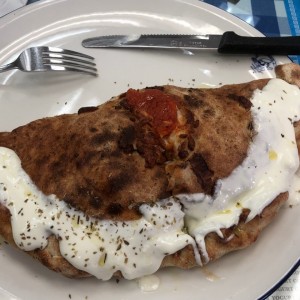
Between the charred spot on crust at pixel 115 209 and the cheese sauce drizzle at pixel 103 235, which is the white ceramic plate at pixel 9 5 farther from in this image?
the charred spot on crust at pixel 115 209

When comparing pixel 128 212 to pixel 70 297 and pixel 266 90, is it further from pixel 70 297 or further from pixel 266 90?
pixel 266 90

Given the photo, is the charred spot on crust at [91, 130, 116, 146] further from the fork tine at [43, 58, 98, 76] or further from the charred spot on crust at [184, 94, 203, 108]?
the fork tine at [43, 58, 98, 76]

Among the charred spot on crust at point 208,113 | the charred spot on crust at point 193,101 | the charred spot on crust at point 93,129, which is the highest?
the charred spot on crust at point 193,101

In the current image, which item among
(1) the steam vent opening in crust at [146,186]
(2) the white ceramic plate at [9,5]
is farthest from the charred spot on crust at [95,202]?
(2) the white ceramic plate at [9,5]

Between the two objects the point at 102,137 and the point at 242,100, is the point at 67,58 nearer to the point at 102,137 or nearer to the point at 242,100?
the point at 102,137

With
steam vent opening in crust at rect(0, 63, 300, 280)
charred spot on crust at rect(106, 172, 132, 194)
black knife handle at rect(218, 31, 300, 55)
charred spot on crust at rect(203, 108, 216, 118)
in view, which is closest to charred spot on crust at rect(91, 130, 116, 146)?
steam vent opening in crust at rect(0, 63, 300, 280)

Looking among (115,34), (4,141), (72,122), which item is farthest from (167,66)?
(4,141)
